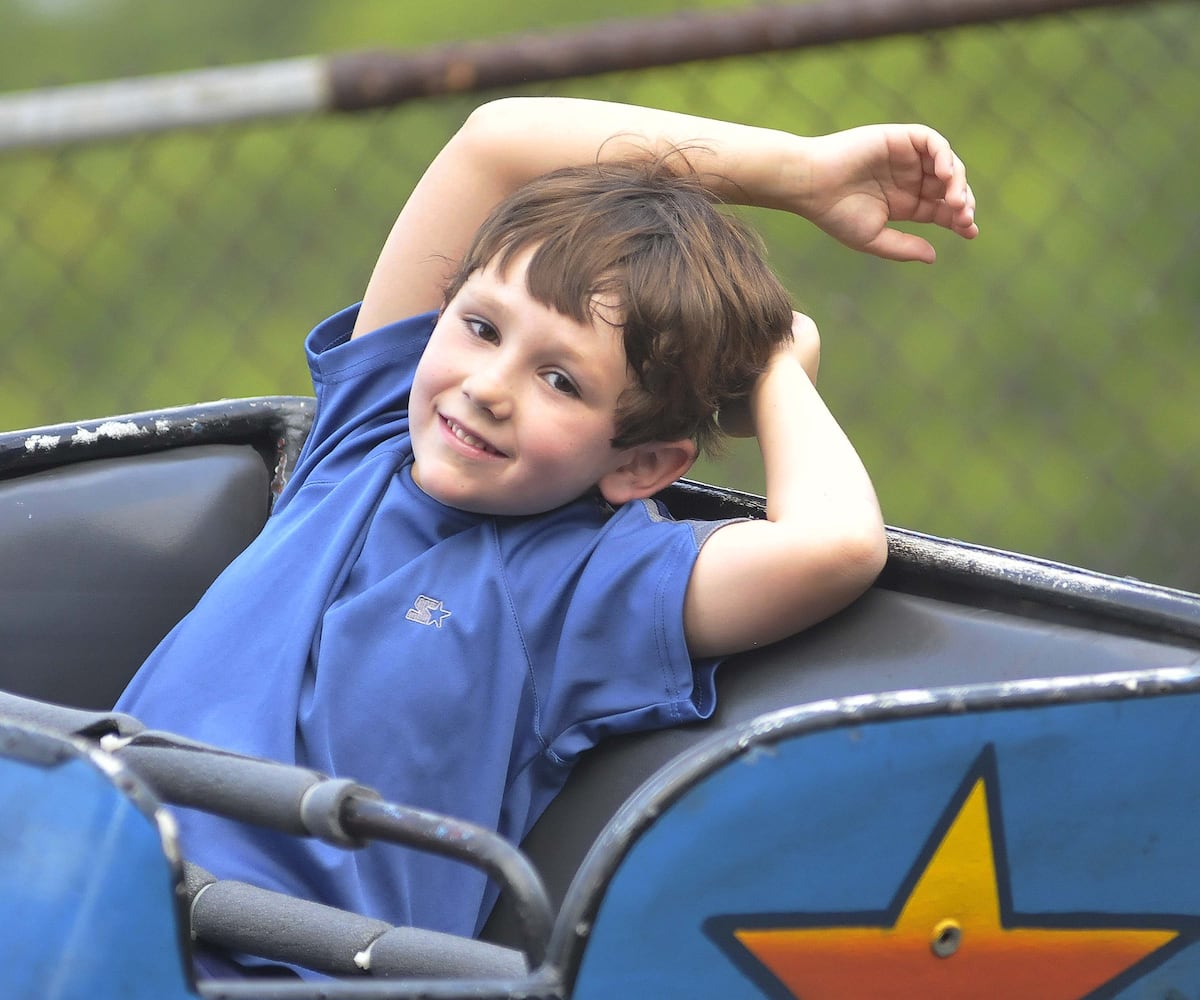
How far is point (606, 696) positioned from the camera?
1248 millimetres

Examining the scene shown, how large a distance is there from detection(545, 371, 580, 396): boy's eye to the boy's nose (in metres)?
0.04

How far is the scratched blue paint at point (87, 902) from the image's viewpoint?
2.66ft

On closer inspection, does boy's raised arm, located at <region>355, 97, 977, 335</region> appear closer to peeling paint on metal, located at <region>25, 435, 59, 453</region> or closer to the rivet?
peeling paint on metal, located at <region>25, 435, 59, 453</region>

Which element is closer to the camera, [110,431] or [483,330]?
[483,330]

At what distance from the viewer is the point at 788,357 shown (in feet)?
4.60

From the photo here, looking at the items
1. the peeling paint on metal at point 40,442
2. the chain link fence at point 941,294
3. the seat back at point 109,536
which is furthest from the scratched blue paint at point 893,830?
the chain link fence at point 941,294

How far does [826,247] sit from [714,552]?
4.05 m

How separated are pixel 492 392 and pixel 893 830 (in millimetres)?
487

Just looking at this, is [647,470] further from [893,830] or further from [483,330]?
Answer: [893,830]

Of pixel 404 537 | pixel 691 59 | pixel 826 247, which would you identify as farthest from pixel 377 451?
pixel 826 247

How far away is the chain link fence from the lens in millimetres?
3607

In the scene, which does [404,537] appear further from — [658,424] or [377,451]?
[658,424]

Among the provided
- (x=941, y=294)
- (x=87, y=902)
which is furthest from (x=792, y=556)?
(x=941, y=294)

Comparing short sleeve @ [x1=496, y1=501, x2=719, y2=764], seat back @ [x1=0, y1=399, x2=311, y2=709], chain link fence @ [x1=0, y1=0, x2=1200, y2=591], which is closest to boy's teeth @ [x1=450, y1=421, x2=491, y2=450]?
short sleeve @ [x1=496, y1=501, x2=719, y2=764]
